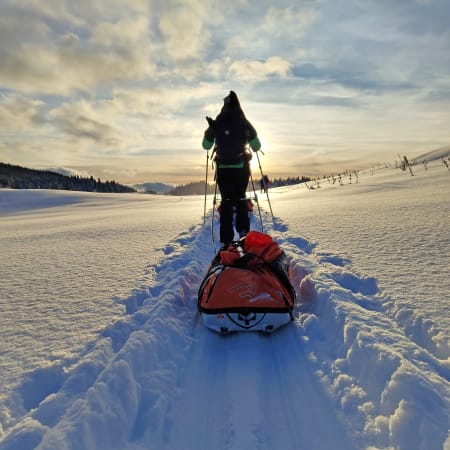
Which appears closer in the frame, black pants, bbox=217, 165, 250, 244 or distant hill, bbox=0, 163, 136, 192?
black pants, bbox=217, 165, 250, 244

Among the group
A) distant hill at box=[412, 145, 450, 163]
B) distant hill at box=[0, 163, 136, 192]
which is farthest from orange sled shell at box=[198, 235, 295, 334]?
distant hill at box=[0, 163, 136, 192]

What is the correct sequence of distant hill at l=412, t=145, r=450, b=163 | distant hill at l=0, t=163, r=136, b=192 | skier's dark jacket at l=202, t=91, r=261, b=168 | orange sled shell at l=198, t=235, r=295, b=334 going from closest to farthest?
orange sled shell at l=198, t=235, r=295, b=334, skier's dark jacket at l=202, t=91, r=261, b=168, distant hill at l=412, t=145, r=450, b=163, distant hill at l=0, t=163, r=136, b=192

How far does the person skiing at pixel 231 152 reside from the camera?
18.0ft

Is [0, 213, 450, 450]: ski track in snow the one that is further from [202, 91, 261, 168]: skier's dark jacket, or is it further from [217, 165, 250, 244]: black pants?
[202, 91, 261, 168]: skier's dark jacket

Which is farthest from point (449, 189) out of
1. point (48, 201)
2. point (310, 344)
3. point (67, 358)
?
point (48, 201)

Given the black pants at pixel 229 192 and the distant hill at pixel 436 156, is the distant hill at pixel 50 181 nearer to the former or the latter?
the distant hill at pixel 436 156

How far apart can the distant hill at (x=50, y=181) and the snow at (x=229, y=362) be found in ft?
340

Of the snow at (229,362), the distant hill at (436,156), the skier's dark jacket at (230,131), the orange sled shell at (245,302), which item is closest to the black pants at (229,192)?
the skier's dark jacket at (230,131)

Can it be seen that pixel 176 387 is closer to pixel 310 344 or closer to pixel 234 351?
pixel 234 351

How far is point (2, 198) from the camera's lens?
27.0 m

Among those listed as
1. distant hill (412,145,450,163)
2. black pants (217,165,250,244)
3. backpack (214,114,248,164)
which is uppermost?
distant hill (412,145,450,163)

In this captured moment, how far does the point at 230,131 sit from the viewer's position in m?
5.47

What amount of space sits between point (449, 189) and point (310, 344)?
790 centimetres

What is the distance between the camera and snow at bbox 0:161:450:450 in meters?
1.99
